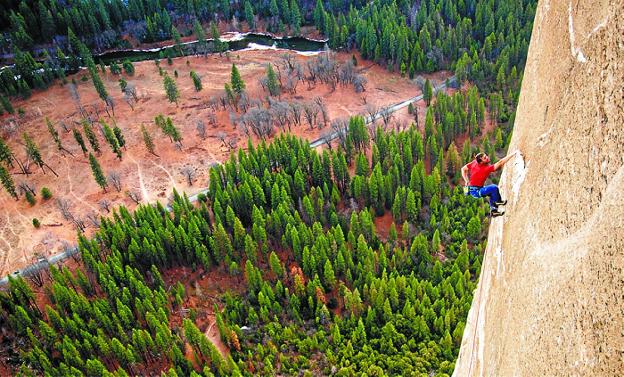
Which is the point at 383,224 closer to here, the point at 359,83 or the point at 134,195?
the point at 134,195

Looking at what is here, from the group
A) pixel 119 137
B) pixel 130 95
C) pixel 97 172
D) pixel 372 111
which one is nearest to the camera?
pixel 97 172

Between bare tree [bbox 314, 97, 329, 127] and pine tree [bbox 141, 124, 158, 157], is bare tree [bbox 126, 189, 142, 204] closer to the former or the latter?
pine tree [bbox 141, 124, 158, 157]

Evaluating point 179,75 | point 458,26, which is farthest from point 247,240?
point 458,26

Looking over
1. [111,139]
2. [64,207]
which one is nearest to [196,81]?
[111,139]

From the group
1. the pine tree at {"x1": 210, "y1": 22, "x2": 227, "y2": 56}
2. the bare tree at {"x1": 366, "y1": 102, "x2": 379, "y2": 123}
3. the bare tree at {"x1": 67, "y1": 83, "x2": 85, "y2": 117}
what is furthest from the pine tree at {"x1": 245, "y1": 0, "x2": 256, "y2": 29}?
the bare tree at {"x1": 366, "y1": 102, "x2": 379, "y2": 123}

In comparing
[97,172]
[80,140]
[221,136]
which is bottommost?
[221,136]

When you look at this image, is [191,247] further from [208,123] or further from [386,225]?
[208,123]
